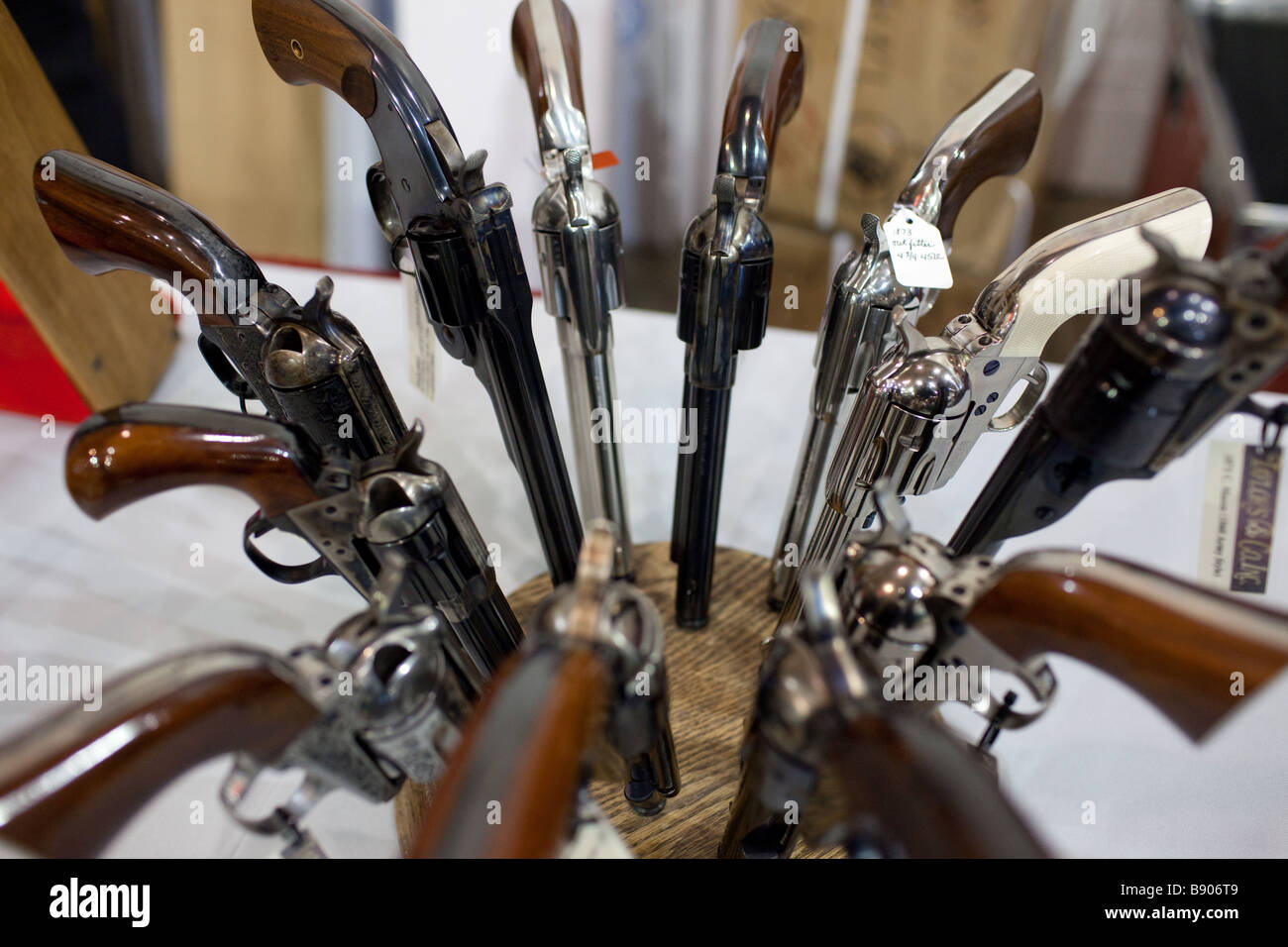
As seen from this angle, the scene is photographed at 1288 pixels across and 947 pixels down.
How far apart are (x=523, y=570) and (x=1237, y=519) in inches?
22.2

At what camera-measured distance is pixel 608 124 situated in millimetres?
1356

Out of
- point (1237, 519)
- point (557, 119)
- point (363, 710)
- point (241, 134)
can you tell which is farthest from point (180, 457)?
point (241, 134)

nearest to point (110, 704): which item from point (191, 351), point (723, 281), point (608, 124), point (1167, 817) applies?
point (723, 281)

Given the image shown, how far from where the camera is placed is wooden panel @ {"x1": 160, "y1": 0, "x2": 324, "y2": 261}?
1.27m

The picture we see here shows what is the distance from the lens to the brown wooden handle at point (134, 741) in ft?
1.02

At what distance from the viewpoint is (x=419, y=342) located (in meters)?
0.66

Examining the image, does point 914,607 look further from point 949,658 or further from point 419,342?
point 419,342

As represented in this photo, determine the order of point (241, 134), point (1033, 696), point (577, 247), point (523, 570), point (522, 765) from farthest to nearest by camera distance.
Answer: point (241, 134) < point (523, 570) < point (577, 247) < point (1033, 696) < point (522, 765)

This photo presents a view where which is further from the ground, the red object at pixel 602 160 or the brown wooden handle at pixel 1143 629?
the red object at pixel 602 160

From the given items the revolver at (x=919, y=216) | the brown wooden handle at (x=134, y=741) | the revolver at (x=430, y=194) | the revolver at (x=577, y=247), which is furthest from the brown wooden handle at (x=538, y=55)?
the brown wooden handle at (x=134, y=741)

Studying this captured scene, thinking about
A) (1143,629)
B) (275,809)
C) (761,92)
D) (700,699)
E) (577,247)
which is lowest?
(700,699)

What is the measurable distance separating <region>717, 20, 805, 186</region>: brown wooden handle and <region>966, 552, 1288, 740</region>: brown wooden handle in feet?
1.15

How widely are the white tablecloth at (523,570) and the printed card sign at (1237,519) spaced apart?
0.11 meters

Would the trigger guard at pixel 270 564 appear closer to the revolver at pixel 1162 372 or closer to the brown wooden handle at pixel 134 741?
the brown wooden handle at pixel 134 741
